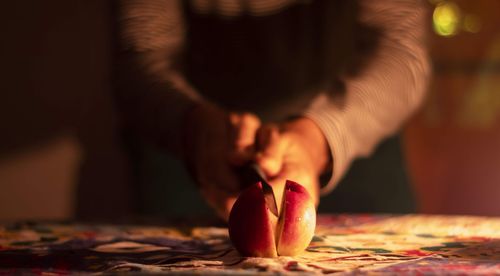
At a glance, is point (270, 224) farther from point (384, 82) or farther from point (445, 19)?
point (445, 19)

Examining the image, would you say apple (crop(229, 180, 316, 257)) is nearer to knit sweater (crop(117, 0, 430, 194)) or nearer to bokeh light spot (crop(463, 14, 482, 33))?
knit sweater (crop(117, 0, 430, 194))

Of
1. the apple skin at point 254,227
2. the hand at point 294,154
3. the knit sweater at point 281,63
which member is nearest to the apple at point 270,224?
the apple skin at point 254,227

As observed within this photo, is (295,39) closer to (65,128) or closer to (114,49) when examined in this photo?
(114,49)

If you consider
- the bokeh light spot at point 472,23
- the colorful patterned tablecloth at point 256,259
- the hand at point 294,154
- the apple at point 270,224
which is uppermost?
the bokeh light spot at point 472,23

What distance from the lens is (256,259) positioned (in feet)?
1.78

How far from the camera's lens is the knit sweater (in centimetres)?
97

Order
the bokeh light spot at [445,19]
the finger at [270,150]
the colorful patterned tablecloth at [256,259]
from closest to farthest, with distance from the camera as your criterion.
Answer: the colorful patterned tablecloth at [256,259] < the finger at [270,150] < the bokeh light spot at [445,19]

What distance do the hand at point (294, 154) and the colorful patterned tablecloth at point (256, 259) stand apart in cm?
7

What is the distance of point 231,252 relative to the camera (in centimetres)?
60

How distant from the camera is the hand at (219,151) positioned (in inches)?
30.8

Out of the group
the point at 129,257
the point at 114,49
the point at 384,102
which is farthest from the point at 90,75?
the point at 129,257

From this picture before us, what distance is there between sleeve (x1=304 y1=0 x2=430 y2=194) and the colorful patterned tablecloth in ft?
0.49

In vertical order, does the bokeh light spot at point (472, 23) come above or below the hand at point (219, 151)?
above

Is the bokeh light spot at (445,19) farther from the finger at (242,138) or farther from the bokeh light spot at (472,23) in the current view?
the finger at (242,138)
